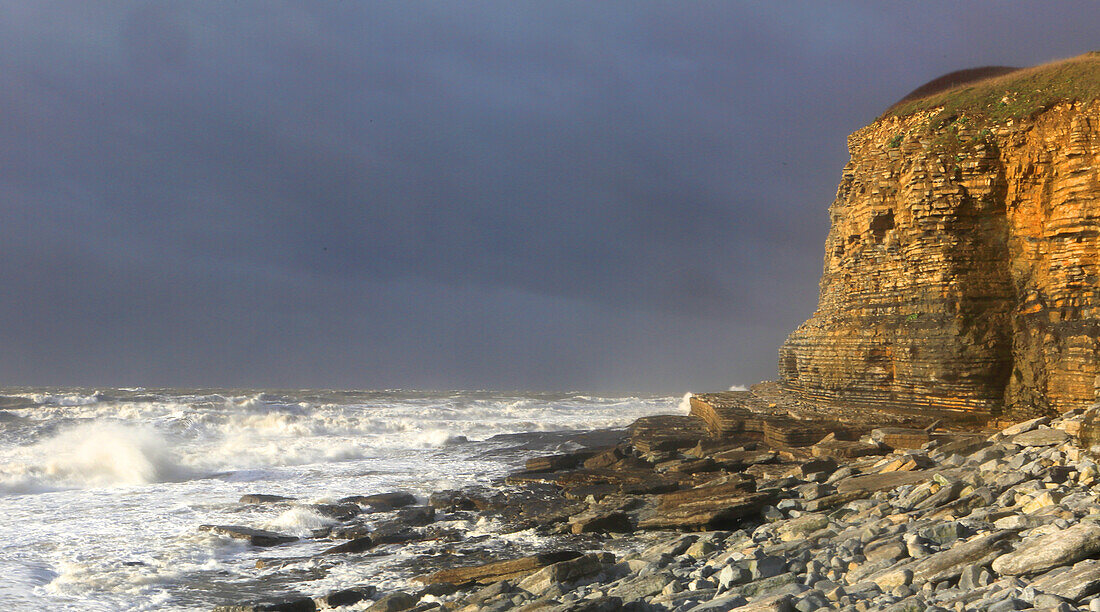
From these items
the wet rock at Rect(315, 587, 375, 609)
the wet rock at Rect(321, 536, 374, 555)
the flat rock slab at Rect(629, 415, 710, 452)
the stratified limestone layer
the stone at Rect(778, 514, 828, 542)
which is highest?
the stratified limestone layer

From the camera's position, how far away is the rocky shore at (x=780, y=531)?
484 cm

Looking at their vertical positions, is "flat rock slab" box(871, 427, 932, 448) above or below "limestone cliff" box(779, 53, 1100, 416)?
below

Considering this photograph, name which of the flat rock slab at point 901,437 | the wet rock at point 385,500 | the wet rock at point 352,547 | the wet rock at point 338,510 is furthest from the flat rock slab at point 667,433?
the wet rock at point 352,547

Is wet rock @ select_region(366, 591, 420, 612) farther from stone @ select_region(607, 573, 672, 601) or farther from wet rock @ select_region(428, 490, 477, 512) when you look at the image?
wet rock @ select_region(428, 490, 477, 512)

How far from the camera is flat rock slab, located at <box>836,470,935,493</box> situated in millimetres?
8500

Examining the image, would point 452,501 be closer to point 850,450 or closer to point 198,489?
point 198,489

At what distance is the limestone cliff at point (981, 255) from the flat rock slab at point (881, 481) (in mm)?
3924

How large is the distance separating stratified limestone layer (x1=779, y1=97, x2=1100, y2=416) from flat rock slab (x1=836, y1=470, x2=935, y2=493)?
3.92 metres

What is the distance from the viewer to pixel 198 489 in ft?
47.8

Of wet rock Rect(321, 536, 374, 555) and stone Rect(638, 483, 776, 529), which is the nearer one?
stone Rect(638, 483, 776, 529)

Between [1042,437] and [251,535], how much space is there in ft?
34.6

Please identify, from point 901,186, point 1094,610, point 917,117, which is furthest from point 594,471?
point 1094,610

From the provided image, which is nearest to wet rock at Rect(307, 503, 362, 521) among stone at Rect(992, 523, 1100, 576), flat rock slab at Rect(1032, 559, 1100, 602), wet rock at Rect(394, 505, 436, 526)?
wet rock at Rect(394, 505, 436, 526)

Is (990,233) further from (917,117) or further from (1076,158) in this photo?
(917,117)
